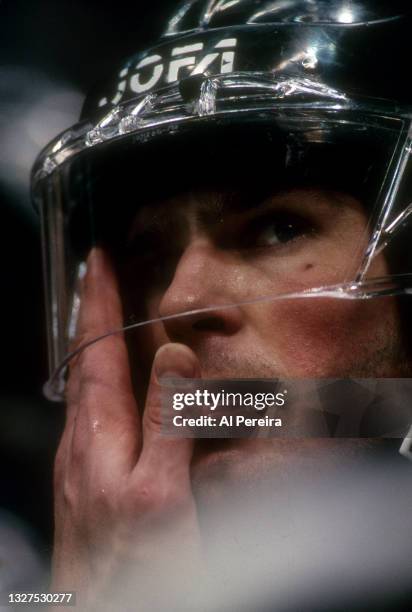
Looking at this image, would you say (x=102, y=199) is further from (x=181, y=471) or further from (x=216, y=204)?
(x=181, y=471)

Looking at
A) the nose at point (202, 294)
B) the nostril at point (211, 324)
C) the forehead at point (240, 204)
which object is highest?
the forehead at point (240, 204)

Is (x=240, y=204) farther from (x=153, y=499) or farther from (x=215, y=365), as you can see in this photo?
(x=153, y=499)

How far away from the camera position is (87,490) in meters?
0.86

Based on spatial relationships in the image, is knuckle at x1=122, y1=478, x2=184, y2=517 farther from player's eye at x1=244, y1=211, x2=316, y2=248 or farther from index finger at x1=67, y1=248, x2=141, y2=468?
player's eye at x1=244, y1=211, x2=316, y2=248

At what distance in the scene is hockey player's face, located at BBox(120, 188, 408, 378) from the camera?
0.78 meters

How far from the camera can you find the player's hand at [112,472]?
31.1 inches

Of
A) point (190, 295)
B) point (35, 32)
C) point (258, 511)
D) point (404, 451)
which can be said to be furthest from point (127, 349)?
point (35, 32)

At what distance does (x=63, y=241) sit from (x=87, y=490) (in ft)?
1.20

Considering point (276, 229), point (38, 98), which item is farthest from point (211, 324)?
point (38, 98)

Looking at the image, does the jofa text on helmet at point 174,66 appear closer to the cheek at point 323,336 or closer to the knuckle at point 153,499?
the cheek at point 323,336

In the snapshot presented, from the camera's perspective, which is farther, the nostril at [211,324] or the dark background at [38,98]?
the dark background at [38,98]

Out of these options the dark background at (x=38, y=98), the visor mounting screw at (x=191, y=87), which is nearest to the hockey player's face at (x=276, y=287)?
the visor mounting screw at (x=191, y=87)

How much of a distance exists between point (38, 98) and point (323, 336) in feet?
1.90

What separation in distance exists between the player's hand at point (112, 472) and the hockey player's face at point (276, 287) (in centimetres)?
6
